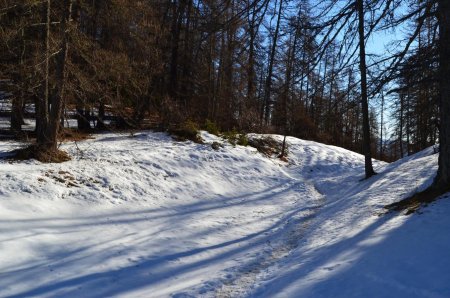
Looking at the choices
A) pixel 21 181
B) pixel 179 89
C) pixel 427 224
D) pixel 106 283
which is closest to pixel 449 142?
pixel 427 224

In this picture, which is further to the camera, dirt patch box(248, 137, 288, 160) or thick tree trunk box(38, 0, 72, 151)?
dirt patch box(248, 137, 288, 160)

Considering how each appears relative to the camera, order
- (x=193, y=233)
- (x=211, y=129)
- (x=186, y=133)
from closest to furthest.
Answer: (x=193, y=233) → (x=186, y=133) → (x=211, y=129)

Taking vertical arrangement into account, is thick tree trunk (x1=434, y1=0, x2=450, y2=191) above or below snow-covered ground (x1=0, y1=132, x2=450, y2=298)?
above

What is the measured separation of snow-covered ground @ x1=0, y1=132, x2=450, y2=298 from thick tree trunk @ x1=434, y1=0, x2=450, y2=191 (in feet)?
3.51

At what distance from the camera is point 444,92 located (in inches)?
307

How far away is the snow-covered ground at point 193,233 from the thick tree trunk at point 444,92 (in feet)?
3.51

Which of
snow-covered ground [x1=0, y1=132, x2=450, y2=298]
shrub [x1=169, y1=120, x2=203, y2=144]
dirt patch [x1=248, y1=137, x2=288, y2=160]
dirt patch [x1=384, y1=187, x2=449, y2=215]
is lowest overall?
snow-covered ground [x1=0, y1=132, x2=450, y2=298]

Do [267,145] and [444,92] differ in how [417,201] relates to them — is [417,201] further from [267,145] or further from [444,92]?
[267,145]

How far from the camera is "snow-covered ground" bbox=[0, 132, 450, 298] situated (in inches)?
218

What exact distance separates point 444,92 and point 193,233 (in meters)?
6.11

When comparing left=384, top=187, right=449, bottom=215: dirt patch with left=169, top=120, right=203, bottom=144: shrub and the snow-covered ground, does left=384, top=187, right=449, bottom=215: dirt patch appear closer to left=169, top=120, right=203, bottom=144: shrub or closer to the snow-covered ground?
the snow-covered ground

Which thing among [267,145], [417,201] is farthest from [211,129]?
[417,201]

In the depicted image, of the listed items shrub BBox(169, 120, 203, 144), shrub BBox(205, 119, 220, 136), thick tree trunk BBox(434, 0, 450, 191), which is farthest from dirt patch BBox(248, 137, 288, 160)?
thick tree trunk BBox(434, 0, 450, 191)

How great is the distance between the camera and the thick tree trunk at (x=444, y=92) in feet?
23.7
